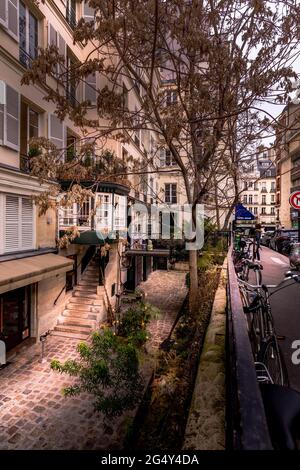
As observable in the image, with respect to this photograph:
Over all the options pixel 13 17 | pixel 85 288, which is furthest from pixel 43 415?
pixel 13 17

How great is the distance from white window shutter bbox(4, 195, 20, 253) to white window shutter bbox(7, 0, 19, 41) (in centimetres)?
545

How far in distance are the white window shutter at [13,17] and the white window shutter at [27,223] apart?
217 inches

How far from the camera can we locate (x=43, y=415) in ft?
23.7

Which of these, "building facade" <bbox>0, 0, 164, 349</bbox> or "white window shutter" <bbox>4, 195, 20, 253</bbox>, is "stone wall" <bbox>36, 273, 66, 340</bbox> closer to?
"building facade" <bbox>0, 0, 164, 349</bbox>

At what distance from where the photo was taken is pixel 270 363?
396 cm

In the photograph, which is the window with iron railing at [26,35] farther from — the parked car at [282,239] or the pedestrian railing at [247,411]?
the parked car at [282,239]

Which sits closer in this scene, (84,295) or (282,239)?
(84,295)

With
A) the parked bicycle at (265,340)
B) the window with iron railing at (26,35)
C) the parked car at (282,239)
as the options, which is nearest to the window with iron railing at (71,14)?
the window with iron railing at (26,35)

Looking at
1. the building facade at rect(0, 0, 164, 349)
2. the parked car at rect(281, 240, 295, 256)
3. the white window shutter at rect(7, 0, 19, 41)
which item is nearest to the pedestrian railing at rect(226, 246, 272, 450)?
the building facade at rect(0, 0, 164, 349)

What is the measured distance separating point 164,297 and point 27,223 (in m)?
9.25

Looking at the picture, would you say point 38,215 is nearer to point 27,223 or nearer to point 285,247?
point 27,223

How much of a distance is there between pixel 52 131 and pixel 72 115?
5.23 m

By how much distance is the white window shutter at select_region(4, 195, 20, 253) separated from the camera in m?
9.67

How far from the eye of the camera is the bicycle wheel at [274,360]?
12.1 feet
